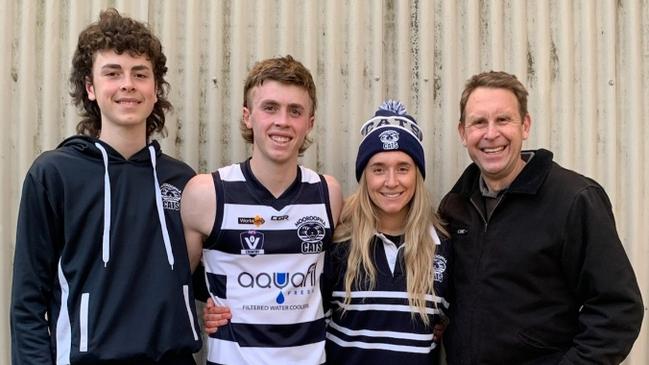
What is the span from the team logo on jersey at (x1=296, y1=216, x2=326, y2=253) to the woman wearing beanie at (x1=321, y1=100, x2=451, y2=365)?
12 centimetres

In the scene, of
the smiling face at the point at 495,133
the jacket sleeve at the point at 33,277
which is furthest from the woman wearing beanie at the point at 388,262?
the jacket sleeve at the point at 33,277

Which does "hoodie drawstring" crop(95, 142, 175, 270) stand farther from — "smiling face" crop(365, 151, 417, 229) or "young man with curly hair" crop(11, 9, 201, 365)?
"smiling face" crop(365, 151, 417, 229)

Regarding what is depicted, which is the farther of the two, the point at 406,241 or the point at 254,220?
the point at 406,241

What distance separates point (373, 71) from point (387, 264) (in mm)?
1187


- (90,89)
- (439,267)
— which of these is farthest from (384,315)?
(90,89)

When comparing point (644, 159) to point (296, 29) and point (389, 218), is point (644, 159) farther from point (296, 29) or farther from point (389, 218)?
point (296, 29)

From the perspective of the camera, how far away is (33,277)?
2.60 metres

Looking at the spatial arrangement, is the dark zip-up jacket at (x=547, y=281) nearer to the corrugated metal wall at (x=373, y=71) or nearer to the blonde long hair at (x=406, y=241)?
the blonde long hair at (x=406, y=241)

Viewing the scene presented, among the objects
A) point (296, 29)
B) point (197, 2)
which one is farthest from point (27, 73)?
point (296, 29)

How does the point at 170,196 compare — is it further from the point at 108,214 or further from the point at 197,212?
the point at 108,214

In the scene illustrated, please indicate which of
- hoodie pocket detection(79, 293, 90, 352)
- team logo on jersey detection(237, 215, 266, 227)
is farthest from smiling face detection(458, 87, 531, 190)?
hoodie pocket detection(79, 293, 90, 352)

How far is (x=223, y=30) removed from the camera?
3564 mm

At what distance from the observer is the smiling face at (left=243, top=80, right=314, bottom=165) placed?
2969 mm

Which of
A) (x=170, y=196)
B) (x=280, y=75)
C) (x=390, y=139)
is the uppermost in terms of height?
(x=280, y=75)
